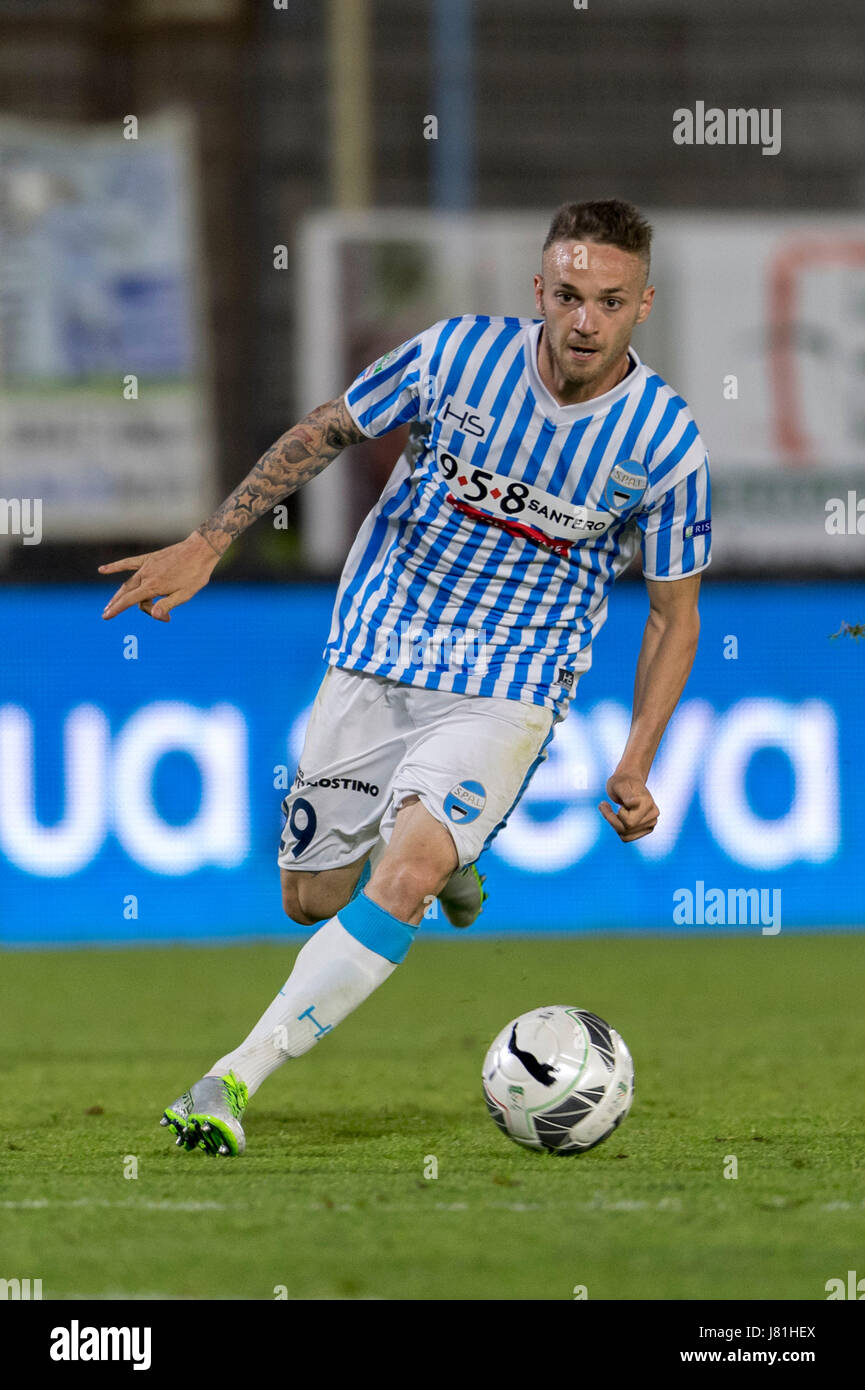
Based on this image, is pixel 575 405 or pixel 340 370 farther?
pixel 340 370

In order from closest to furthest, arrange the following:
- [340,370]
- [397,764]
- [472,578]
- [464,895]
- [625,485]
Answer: [625,485], [472,578], [397,764], [464,895], [340,370]

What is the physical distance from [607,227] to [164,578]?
4.02 feet

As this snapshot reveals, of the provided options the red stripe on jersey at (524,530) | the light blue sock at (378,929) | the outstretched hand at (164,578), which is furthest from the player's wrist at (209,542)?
the light blue sock at (378,929)

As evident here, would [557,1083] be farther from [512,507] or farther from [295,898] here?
[512,507]

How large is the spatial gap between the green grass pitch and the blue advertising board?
0.81m

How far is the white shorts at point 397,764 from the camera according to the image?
4.69 m

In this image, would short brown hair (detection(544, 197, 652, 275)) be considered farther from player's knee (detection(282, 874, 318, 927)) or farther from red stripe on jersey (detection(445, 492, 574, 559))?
player's knee (detection(282, 874, 318, 927))

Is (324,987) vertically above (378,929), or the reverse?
(378,929)

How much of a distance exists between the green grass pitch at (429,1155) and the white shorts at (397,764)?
2.33 ft

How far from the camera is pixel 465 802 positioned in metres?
4.66

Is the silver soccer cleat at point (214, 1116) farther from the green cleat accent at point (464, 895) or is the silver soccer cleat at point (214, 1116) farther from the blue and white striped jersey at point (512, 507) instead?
the blue and white striped jersey at point (512, 507)

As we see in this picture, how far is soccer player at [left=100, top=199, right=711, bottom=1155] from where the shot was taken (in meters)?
4.61

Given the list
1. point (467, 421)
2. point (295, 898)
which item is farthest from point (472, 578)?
point (295, 898)
